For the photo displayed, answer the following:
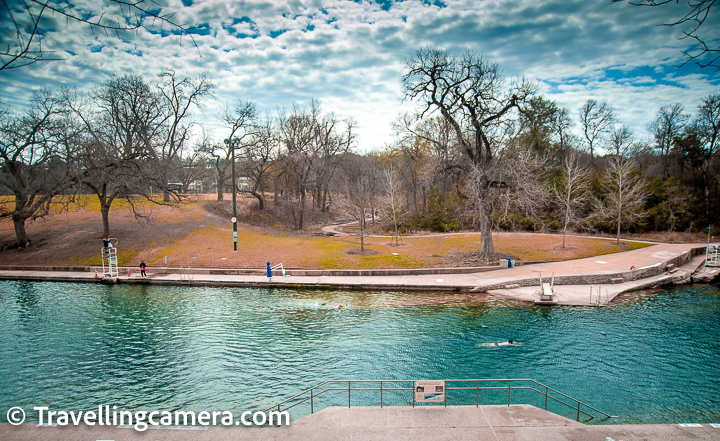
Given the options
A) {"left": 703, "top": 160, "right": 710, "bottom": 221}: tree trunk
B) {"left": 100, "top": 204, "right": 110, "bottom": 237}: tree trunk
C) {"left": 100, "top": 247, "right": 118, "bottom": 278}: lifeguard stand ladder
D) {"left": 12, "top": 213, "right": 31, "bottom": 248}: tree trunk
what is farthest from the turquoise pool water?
{"left": 703, "top": 160, "right": 710, "bottom": 221}: tree trunk

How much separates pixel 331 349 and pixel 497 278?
13064mm

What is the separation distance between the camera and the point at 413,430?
6938mm

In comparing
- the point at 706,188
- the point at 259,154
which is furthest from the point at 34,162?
the point at 706,188

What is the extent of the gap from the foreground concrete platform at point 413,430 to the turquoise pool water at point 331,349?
62.1 inches

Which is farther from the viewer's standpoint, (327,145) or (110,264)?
(327,145)

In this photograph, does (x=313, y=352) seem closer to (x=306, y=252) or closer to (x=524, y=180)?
(x=306, y=252)

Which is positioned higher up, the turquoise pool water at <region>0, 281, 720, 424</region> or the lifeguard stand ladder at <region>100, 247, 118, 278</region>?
the lifeguard stand ladder at <region>100, 247, 118, 278</region>

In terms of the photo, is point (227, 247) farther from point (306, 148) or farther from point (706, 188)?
point (706, 188)

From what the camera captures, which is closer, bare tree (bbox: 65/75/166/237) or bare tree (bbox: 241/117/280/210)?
bare tree (bbox: 65/75/166/237)

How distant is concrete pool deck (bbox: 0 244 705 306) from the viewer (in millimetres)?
19530

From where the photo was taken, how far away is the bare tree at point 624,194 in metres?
30.4

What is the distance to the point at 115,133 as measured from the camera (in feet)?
128

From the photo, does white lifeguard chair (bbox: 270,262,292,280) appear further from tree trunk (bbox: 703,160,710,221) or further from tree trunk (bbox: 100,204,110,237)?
tree trunk (bbox: 703,160,710,221)

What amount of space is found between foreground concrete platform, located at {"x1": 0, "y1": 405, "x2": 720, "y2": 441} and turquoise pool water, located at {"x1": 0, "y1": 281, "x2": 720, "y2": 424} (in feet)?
5.17
